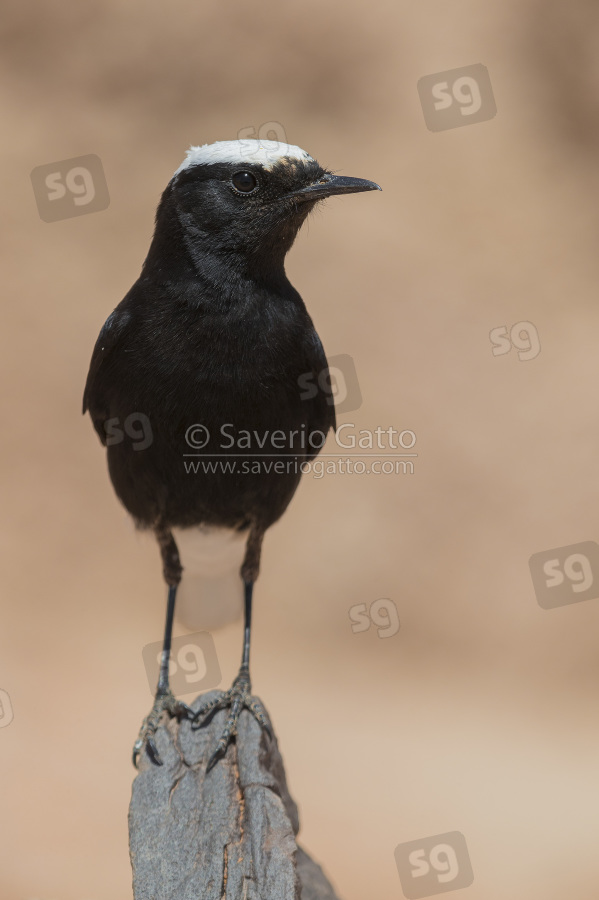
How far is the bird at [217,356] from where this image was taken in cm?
382

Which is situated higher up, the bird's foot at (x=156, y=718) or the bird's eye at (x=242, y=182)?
the bird's eye at (x=242, y=182)

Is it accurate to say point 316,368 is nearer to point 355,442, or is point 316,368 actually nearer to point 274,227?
point 274,227

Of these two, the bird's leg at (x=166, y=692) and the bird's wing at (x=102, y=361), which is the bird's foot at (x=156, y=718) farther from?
the bird's wing at (x=102, y=361)

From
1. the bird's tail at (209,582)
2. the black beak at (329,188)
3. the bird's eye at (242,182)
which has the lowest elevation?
the bird's tail at (209,582)

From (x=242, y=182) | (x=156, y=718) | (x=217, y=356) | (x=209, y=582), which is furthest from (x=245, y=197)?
(x=156, y=718)

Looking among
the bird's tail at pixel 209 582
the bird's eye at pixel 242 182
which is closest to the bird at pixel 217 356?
the bird's eye at pixel 242 182

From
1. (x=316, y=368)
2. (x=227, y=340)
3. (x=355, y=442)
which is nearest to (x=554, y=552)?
(x=355, y=442)

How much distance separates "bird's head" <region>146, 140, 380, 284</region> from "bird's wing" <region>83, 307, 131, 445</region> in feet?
1.57

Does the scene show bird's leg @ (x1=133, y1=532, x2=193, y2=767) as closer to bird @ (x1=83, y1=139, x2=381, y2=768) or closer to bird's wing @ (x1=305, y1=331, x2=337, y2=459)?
bird @ (x1=83, y1=139, x2=381, y2=768)

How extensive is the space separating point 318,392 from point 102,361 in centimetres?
103

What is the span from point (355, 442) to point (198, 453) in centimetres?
431

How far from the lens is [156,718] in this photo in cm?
430

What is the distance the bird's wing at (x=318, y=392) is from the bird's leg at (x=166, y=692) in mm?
910

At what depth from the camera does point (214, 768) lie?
4.01 meters
